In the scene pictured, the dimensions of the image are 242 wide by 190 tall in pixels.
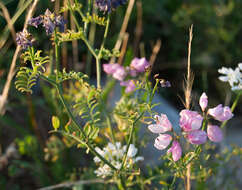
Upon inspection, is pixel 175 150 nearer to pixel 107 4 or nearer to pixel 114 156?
pixel 114 156

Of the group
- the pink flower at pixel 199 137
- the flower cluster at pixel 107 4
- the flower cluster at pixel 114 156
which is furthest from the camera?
the flower cluster at pixel 114 156

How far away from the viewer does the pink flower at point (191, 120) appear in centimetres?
71

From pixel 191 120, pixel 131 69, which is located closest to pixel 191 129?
pixel 191 120

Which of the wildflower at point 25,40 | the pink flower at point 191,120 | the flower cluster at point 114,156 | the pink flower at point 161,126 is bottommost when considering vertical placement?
the flower cluster at point 114,156

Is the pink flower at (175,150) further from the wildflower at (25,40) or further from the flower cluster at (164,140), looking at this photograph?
the wildflower at (25,40)

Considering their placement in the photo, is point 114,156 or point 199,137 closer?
point 199,137

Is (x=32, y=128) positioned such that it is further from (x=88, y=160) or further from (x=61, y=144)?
(x=61, y=144)

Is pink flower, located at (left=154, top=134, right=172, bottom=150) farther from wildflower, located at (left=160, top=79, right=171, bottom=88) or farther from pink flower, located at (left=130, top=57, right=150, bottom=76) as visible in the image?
pink flower, located at (left=130, top=57, right=150, bottom=76)

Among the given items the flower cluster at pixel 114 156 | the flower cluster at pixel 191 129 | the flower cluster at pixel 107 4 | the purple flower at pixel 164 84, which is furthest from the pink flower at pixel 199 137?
the flower cluster at pixel 107 4

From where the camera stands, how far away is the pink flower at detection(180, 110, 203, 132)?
2.32 ft

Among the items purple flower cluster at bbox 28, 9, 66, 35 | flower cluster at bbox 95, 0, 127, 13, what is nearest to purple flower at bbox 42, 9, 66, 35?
purple flower cluster at bbox 28, 9, 66, 35

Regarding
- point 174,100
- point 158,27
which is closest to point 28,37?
point 174,100

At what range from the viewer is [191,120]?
718mm

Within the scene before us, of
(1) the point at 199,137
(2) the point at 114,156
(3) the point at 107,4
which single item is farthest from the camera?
(2) the point at 114,156
